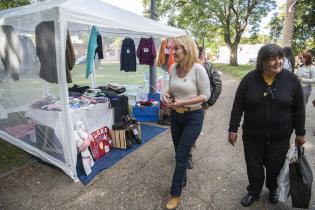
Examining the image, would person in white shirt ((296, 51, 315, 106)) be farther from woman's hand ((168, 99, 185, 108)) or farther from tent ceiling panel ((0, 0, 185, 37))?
woman's hand ((168, 99, 185, 108))

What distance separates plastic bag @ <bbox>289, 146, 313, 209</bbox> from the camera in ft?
7.98

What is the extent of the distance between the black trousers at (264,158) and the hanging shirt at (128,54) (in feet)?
15.7

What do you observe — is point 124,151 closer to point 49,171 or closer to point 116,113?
point 116,113

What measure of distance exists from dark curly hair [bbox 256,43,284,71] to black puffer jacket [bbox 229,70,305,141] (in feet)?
0.40

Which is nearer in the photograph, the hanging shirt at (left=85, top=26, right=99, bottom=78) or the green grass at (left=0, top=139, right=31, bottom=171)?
the green grass at (left=0, top=139, right=31, bottom=171)

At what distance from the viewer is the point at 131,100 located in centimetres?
783

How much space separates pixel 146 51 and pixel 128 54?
50 centimetres

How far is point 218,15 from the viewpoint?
24.7 m

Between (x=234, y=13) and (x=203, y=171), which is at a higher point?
(x=234, y=13)

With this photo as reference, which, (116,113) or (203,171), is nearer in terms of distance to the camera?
(203,171)

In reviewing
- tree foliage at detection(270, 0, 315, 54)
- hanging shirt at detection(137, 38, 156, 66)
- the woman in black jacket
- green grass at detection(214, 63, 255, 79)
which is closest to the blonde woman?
the woman in black jacket

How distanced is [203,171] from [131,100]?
4506 mm

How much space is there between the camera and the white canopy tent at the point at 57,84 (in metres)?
3.12

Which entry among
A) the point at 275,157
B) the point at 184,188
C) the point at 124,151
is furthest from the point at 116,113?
the point at 275,157
